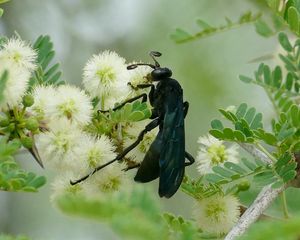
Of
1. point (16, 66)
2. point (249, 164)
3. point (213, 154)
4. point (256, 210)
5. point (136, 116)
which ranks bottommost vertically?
point (256, 210)

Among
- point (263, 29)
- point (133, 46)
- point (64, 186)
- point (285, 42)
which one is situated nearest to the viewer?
point (64, 186)

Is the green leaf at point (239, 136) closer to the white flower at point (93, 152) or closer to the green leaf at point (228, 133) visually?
the green leaf at point (228, 133)

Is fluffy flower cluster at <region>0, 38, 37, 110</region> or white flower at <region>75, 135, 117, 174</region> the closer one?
fluffy flower cluster at <region>0, 38, 37, 110</region>

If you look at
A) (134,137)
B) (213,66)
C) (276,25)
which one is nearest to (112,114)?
(134,137)

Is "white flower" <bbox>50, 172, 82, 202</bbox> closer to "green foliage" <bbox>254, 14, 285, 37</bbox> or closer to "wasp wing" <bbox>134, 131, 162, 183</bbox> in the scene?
"wasp wing" <bbox>134, 131, 162, 183</bbox>

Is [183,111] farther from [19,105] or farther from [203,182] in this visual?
[19,105]

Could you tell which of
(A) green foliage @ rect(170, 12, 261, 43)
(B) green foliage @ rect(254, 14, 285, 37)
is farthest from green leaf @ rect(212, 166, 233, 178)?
(B) green foliage @ rect(254, 14, 285, 37)

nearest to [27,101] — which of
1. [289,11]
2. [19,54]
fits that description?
[19,54]

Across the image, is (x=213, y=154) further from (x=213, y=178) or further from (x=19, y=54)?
(x=19, y=54)
